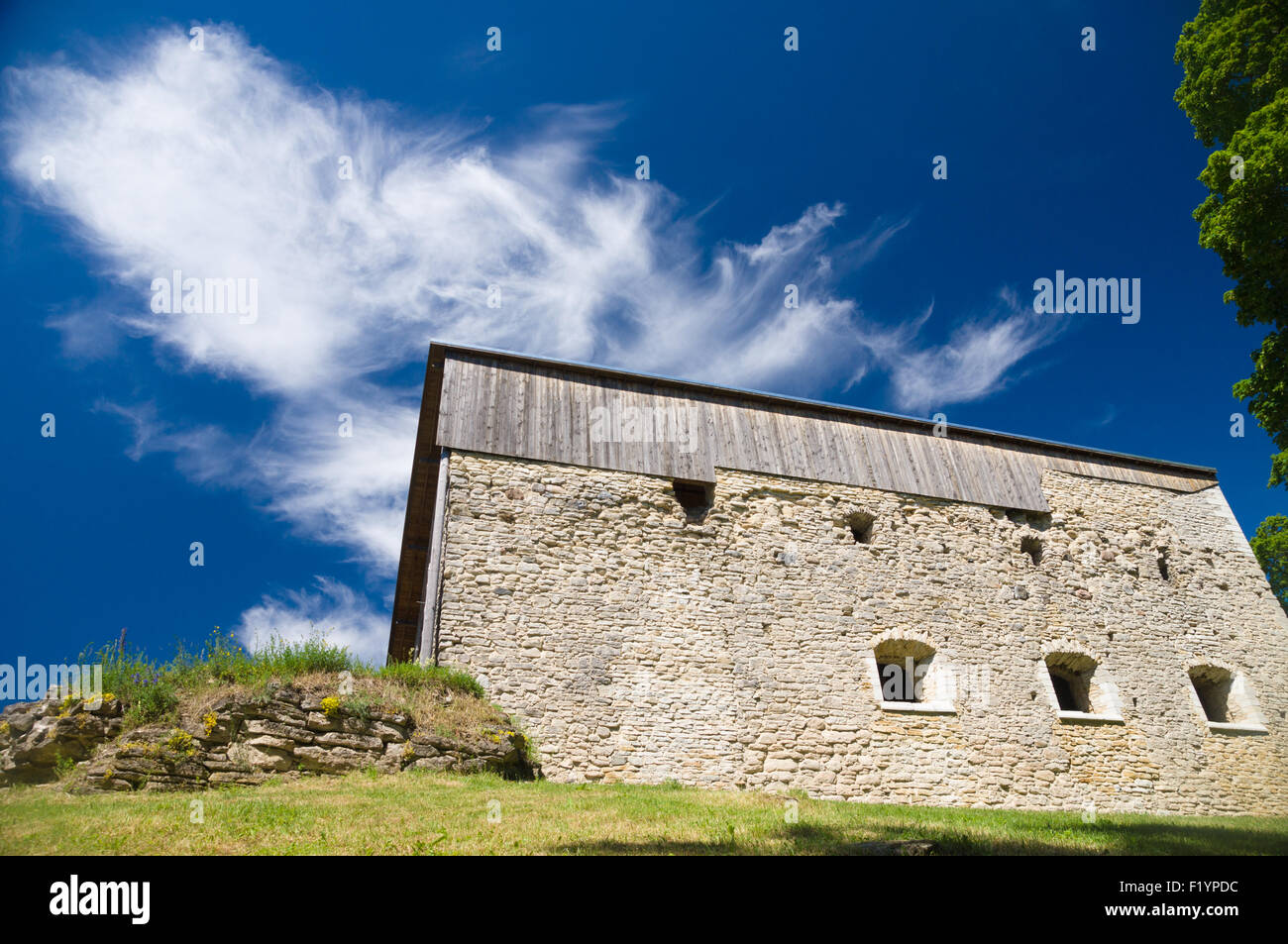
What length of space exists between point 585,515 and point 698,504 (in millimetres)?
2376

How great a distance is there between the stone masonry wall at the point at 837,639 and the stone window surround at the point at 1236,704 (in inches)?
3.6

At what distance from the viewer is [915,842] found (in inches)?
195

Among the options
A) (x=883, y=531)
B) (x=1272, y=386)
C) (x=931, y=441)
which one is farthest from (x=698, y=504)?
(x=1272, y=386)

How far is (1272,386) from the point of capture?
8789 millimetres

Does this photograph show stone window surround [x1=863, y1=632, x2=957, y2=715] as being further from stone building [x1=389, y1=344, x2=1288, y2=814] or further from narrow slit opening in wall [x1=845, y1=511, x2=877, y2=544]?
narrow slit opening in wall [x1=845, y1=511, x2=877, y2=544]

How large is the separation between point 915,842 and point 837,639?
7685mm

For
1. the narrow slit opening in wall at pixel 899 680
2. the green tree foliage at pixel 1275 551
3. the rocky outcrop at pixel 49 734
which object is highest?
the green tree foliage at pixel 1275 551

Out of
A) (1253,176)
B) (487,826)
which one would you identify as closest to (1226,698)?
(1253,176)

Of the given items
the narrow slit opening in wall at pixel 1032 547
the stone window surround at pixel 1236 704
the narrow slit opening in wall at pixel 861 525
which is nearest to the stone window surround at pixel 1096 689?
the stone window surround at pixel 1236 704

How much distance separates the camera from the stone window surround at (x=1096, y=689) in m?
13.1

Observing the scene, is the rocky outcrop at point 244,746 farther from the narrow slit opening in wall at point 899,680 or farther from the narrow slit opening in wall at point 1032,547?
the narrow slit opening in wall at point 1032,547

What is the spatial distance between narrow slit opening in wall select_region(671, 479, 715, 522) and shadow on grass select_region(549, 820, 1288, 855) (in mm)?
6921

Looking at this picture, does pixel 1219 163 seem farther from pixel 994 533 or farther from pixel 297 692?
pixel 297 692

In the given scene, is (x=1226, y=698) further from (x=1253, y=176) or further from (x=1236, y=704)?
(x=1253, y=176)
